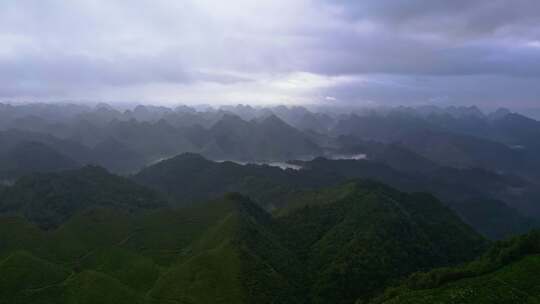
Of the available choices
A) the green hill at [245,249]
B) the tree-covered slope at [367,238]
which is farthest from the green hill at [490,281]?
the green hill at [245,249]

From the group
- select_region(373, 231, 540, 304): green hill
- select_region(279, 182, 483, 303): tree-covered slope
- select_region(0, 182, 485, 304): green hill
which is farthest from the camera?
select_region(279, 182, 483, 303): tree-covered slope

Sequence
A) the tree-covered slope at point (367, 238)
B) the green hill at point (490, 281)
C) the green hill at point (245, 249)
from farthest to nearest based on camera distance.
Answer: the tree-covered slope at point (367, 238) → the green hill at point (245, 249) → the green hill at point (490, 281)

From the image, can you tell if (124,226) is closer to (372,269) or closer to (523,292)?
(372,269)

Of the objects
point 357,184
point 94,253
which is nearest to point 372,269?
point 357,184

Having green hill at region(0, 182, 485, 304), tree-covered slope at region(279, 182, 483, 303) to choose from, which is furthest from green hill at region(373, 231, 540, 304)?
green hill at region(0, 182, 485, 304)

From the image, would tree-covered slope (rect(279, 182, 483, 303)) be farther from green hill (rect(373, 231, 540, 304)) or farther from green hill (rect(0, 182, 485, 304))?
green hill (rect(373, 231, 540, 304))

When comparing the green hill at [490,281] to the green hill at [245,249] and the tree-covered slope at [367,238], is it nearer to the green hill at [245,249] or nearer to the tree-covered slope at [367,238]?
the tree-covered slope at [367,238]

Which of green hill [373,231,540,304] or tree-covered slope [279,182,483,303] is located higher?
green hill [373,231,540,304]

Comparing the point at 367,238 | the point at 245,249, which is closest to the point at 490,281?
the point at 367,238
